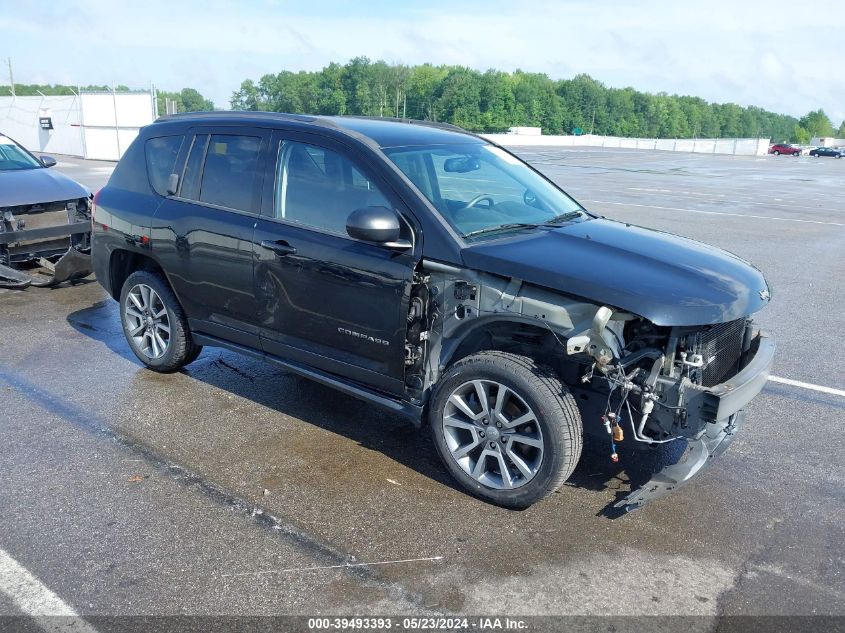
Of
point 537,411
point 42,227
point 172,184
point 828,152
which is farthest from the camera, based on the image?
point 828,152

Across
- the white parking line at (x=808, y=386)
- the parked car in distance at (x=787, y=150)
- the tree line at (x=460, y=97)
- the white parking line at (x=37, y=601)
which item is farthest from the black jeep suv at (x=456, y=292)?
the tree line at (x=460, y=97)

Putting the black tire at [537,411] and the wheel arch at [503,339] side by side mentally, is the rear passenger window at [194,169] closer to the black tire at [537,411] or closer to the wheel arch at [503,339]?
the wheel arch at [503,339]

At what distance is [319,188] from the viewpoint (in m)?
4.55

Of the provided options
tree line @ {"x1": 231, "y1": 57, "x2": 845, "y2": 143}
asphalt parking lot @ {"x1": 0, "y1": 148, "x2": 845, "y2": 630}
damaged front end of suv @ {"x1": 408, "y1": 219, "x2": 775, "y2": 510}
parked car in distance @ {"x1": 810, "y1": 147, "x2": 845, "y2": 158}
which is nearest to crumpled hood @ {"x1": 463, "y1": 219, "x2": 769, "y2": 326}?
damaged front end of suv @ {"x1": 408, "y1": 219, "x2": 775, "y2": 510}

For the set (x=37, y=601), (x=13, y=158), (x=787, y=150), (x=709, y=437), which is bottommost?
(x=787, y=150)

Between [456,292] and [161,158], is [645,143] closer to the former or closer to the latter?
[161,158]

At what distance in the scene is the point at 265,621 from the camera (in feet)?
9.93

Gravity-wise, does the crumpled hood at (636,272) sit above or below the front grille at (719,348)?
above

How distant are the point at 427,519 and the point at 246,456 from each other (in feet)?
4.19

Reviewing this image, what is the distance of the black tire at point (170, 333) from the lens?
18.1 feet

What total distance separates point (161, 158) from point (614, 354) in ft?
12.2

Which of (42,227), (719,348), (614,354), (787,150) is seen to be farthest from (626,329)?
(787,150)

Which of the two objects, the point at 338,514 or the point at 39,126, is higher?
the point at 39,126

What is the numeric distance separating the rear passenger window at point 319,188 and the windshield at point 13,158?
627 cm
